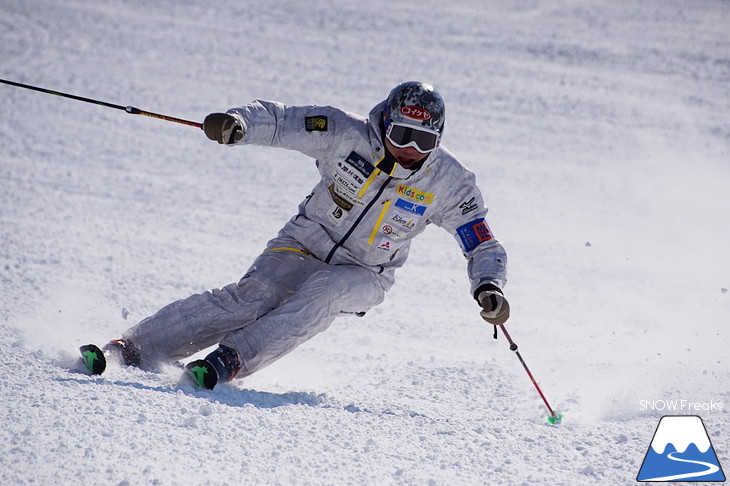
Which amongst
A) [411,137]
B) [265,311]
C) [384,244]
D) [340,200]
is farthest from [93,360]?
[411,137]

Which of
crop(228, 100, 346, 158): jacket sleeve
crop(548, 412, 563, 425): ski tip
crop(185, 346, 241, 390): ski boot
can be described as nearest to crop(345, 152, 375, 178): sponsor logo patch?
crop(228, 100, 346, 158): jacket sleeve

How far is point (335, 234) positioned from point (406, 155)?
0.64 meters

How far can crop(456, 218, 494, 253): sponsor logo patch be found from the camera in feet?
14.5

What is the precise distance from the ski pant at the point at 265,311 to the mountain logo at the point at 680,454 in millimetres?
1688

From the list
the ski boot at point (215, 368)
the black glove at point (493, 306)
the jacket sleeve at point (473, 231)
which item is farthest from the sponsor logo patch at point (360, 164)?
the ski boot at point (215, 368)

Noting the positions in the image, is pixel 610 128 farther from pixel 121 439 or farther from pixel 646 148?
pixel 121 439

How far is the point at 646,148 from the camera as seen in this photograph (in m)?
11.4

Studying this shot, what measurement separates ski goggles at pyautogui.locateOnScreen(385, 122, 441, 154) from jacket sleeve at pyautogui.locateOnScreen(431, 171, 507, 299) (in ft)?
1.15

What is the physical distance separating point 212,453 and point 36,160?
6768mm

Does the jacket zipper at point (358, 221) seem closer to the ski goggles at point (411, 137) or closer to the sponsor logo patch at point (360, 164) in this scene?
the sponsor logo patch at point (360, 164)

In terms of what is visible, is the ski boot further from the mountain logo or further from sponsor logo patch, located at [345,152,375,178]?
the mountain logo

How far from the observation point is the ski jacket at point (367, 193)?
432 centimetres

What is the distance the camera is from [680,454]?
3664mm

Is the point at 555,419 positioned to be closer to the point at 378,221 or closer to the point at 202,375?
the point at 378,221
